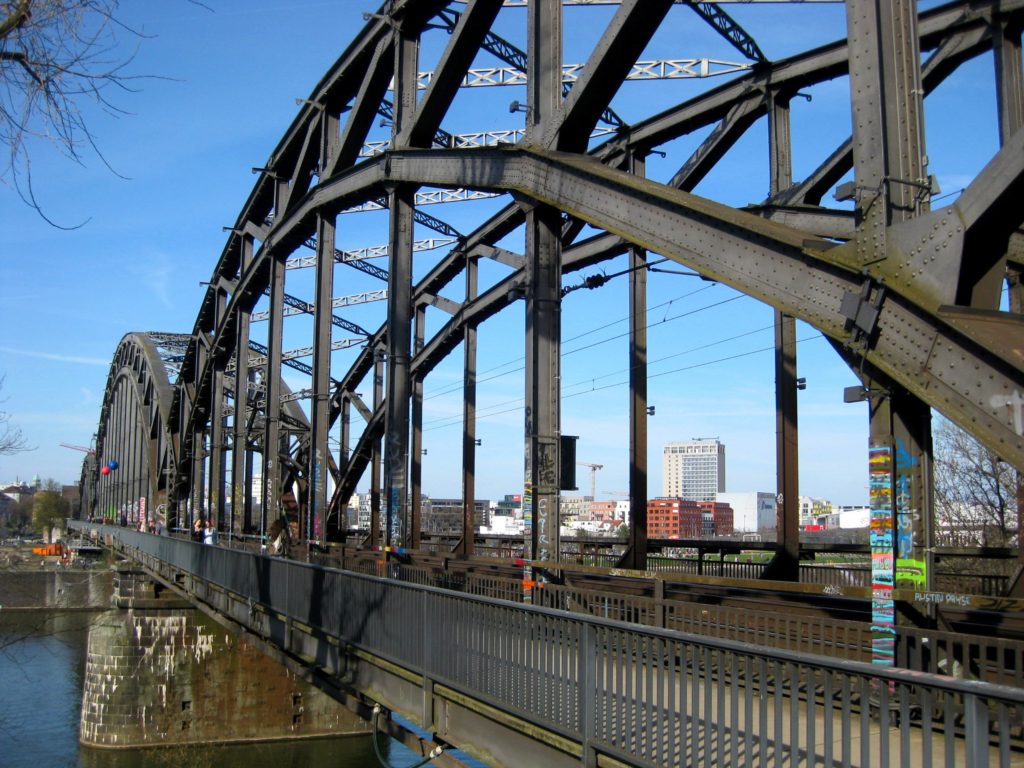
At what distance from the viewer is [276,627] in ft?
49.6

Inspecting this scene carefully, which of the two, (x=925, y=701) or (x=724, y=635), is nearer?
(x=925, y=701)

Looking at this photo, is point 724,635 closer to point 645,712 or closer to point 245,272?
point 645,712

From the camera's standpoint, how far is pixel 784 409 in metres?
17.5

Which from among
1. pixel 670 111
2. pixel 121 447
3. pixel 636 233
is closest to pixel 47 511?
pixel 121 447

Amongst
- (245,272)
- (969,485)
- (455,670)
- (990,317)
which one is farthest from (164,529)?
(990,317)

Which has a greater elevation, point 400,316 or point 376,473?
point 400,316

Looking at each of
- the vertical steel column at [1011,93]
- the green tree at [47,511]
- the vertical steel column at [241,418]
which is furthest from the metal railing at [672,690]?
the green tree at [47,511]

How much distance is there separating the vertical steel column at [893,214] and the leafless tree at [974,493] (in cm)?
2133

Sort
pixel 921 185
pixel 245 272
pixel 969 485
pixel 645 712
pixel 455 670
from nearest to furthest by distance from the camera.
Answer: pixel 645 712 → pixel 921 185 → pixel 455 670 → pixel 969 485 → pixel 245 272

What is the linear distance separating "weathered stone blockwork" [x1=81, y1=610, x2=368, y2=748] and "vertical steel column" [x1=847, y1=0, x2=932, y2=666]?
1053 inches

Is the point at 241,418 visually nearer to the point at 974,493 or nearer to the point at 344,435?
the point at 344,435

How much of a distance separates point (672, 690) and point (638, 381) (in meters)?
14.7

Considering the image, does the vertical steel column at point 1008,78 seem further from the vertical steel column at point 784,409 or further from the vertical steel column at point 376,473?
the vertical steel column at point 376,473

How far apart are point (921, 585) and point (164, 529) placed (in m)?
52.0
